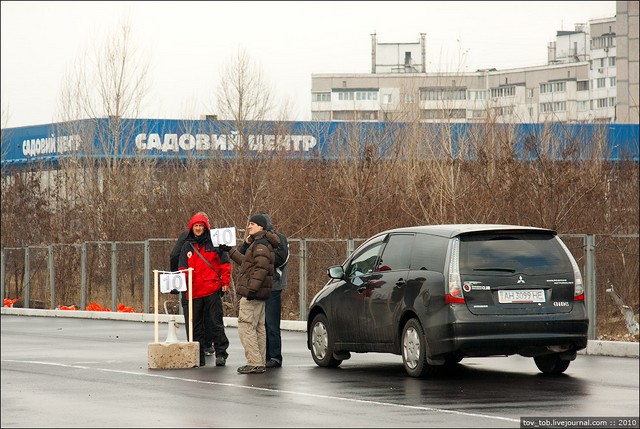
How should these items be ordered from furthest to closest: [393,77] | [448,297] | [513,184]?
1. [393,77]
2. [513,184]
3. [448,297]

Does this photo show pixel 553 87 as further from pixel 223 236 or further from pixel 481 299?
pixel 481 299

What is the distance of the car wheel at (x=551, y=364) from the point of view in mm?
15820

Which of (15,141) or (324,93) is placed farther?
(324,93)

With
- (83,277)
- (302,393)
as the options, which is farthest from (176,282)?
(83,277)

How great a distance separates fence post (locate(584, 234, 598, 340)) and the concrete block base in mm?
6567

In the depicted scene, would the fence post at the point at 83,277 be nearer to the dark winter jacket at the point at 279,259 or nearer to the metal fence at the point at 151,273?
the metal fence at the point at 151,273

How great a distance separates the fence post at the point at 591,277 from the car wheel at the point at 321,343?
501 centimetres

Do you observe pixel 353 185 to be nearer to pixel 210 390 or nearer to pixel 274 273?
pixel 274 273

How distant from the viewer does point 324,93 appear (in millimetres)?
194375

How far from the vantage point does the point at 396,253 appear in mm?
16344

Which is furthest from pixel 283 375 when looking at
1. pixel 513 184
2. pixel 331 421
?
pixel 513 184

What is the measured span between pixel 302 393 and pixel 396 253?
3.14 meters

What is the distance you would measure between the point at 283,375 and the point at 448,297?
2383mm

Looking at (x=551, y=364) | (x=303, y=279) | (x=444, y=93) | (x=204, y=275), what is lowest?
(x=551, y=364)
